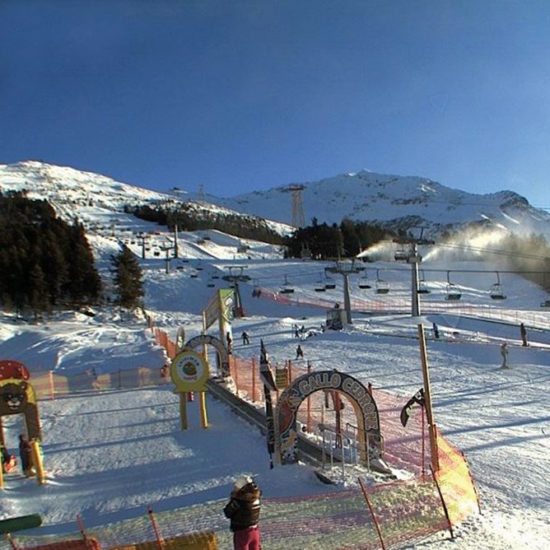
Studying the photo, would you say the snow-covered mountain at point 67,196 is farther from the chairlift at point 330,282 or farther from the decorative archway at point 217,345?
the decorative archway at point 217,345

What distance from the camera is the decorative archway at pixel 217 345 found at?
19688 millimetres

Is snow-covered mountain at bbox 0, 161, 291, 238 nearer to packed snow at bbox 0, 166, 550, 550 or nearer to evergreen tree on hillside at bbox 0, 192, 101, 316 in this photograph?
evergreen tree on hillside at bbox 0, 192, 101, 316

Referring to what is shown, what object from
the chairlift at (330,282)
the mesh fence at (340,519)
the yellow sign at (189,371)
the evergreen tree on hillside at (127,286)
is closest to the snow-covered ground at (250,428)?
the mesh fence at (340,519)

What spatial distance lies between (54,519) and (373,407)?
18.4 feet

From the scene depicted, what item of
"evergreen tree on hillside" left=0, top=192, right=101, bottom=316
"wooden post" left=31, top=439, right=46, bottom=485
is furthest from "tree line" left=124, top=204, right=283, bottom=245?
"wooden post" left=31, top=439, right=46, bottom=485

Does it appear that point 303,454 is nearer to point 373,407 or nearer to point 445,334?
point 373,407

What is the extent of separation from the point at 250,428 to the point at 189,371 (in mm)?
2055

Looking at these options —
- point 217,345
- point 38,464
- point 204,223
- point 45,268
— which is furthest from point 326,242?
point 38,464

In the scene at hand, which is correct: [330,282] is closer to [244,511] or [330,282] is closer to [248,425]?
[248,425]

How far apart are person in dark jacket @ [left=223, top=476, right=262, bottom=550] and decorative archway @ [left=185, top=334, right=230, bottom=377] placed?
47.4 feet

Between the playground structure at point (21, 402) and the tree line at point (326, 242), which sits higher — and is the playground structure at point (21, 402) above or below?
below

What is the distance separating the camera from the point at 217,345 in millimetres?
19812

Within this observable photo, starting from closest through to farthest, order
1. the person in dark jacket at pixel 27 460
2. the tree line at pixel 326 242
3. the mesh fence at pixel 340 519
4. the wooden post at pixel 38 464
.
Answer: the mesh fence at pixel 340 519
the wooden post at pixel 38 464
the person in dark jacket at pixel 27 460
the tree line at pixel 326 242

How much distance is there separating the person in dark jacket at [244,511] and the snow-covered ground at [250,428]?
2752 mm
